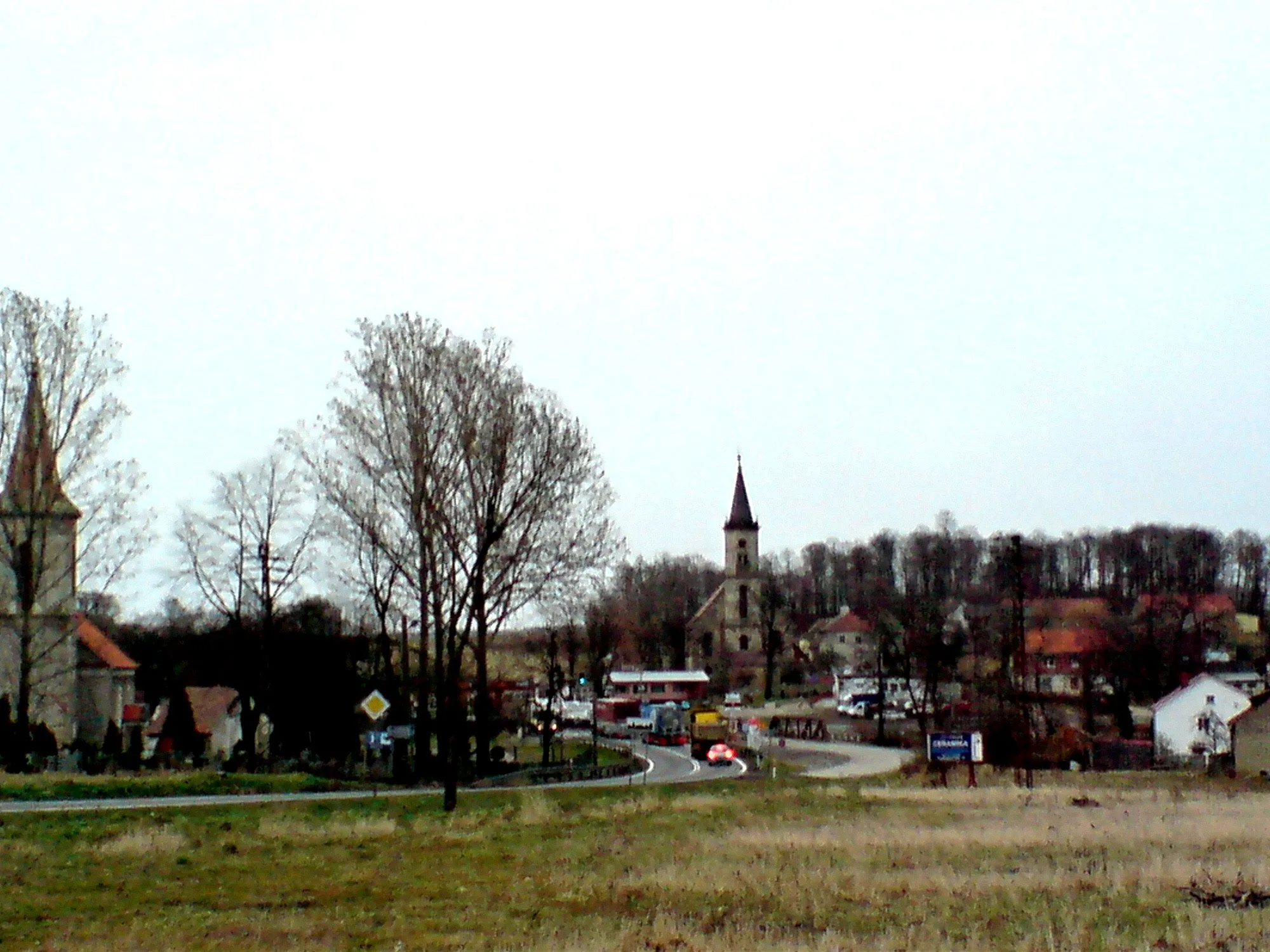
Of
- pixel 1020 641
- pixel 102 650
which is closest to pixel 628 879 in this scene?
pixel 1020 641

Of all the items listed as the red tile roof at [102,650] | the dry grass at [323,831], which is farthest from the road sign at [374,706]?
the red tile roof at [102,650]

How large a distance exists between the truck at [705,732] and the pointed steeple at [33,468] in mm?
38029

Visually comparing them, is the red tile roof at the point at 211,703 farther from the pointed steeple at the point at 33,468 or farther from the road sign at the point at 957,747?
the road sign at the point at 957,747

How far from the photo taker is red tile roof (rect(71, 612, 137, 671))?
6769 centimetres

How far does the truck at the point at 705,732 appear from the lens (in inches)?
2960

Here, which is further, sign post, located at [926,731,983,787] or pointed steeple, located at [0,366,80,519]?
pointed steeple, located at [0,366,80,519]

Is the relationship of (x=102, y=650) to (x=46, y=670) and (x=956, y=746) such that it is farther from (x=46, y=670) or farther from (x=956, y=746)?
(x=956, y=746)

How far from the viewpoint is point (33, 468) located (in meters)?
42.3

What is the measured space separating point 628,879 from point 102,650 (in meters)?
56.3

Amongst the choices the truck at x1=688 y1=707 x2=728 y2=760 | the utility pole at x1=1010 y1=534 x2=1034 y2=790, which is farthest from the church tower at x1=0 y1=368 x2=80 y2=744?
the truck at x1=688 y1=707 x2=728 y2=760

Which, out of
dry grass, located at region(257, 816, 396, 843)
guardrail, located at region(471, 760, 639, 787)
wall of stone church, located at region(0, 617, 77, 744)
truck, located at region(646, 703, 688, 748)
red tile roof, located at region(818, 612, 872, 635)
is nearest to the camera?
dry grass, located at region(257, 816, 396, 843)

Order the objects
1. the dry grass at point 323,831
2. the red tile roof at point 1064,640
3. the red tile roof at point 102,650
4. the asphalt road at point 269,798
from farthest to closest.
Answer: the red tile roof at point 1064,640, the red tile roof at point 102,650, the asphalt road at point 269,798, the dry grass at point 323,831

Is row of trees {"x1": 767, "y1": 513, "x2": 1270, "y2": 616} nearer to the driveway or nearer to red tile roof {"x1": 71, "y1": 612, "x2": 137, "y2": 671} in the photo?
the driveway

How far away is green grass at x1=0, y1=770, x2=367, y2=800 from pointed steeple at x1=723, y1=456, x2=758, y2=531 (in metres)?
124
